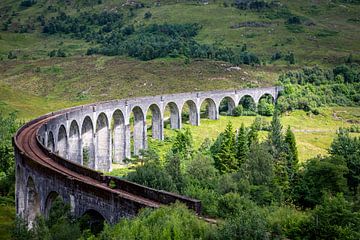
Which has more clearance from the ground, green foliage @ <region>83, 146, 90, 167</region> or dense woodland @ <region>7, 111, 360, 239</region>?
dense woodland @ <region>7, 111, 360, 239</region>

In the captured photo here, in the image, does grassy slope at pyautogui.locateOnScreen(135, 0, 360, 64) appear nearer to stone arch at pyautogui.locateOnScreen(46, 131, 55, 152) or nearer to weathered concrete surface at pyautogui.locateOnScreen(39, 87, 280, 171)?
weathered concrete surface at pyautogui.locateOnScreen(39, 87, 280, 171)

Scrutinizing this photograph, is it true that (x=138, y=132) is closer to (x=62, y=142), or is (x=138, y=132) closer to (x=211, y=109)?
(x=62, y=142)

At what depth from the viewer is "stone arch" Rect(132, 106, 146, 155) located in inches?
3022

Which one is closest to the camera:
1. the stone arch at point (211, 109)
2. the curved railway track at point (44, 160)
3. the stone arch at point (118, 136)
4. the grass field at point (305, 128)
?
the curved railway track at point (44, 160)

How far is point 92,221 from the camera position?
3222 cm

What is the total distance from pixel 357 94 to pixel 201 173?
243ft

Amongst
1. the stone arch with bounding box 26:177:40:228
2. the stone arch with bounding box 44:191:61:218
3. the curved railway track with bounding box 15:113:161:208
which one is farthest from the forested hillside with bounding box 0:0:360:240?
the stone arch with bounding box 44:191:61:218

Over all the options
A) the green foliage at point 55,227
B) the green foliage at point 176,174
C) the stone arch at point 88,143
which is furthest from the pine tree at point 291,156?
the green foliage at point 55,227

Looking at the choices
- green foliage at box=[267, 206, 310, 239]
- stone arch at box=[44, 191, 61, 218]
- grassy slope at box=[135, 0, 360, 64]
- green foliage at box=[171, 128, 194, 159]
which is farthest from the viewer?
grassy slope at box=[135, 0, 360, 64]

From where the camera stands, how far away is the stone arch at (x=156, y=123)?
269 ft

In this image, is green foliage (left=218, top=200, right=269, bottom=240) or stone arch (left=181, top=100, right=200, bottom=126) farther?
stone arch (left=181, top=100, right=200, bottom=126)

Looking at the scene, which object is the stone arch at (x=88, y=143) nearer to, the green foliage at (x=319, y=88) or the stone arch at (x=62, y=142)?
the stone arch at (x=62, y=142)

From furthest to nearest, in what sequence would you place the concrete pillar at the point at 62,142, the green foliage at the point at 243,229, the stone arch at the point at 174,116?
the stone arch at the point at 174,116, the concrete pillar at the point at 62,142, the green foliage at the point at 243,229

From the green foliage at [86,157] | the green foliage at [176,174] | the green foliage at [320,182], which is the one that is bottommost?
the green foliage at [86,157]
